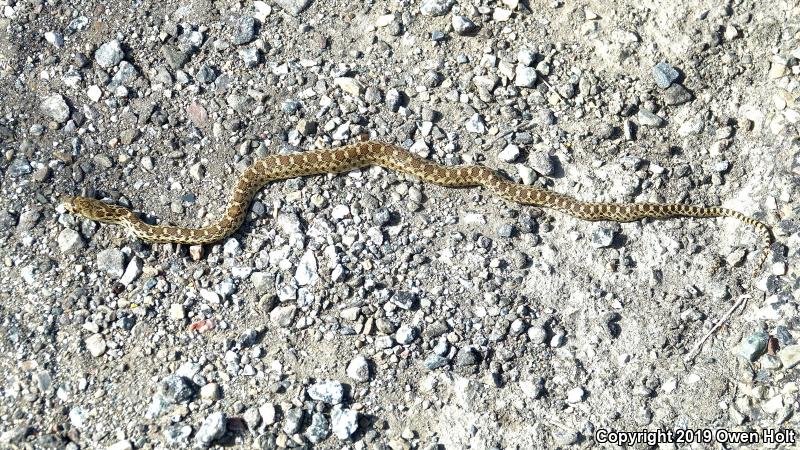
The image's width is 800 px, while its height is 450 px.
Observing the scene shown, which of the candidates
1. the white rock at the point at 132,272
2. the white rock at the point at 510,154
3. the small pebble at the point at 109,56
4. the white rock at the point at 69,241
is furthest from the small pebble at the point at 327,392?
the small pebble at the point at 109,56

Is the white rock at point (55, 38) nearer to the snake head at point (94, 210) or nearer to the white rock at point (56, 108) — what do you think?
the white rock at point (56, 108)

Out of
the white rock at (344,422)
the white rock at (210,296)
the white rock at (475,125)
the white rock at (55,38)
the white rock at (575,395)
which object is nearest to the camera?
the white rock at (344,422)

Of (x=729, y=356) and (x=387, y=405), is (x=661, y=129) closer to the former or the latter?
(x=729, y=356)

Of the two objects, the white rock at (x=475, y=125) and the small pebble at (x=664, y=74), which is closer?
the white rock at (x=475, y=125)

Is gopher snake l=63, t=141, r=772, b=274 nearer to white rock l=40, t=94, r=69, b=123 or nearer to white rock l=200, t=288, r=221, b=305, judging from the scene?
white rock l=200, t=288, r=221, b=305

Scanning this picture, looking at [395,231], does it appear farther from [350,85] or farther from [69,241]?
[69,241]

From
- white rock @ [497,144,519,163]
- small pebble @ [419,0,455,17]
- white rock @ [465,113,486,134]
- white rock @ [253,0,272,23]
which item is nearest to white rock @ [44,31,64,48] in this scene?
white rock @ [253,0,272,23]
